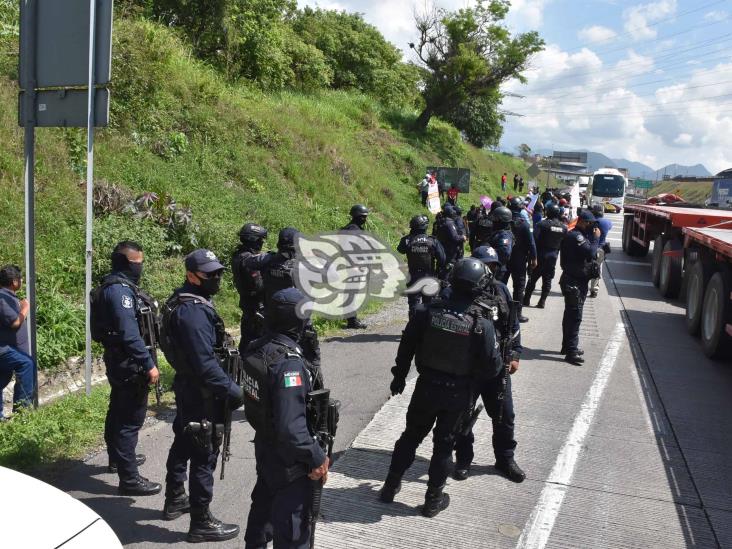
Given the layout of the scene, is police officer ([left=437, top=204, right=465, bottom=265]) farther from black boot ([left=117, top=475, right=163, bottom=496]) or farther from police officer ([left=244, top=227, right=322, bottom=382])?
black boot ([left=117, top=475, right=163, bottom=496])

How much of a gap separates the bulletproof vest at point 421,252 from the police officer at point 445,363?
392cm

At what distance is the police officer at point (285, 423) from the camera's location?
2982 mm

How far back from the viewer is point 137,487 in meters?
4.28

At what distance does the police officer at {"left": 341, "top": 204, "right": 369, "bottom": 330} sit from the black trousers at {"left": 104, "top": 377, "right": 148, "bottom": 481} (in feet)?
15.5

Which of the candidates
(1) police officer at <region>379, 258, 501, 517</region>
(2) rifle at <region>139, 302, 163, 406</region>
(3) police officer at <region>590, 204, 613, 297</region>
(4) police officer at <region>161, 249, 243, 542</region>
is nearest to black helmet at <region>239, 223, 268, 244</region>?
(2) rifle at <region>139, 302, 163, 406</region>

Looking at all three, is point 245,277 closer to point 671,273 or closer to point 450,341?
point 450,341

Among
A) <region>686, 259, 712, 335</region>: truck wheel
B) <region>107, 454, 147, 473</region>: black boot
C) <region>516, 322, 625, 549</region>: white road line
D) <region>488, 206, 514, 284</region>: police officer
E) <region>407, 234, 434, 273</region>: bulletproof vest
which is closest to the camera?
<region>516, 322, 625, 549</region>: white road line

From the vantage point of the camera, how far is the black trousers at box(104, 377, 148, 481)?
425 centimetres

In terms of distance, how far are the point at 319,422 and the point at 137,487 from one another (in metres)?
1.85

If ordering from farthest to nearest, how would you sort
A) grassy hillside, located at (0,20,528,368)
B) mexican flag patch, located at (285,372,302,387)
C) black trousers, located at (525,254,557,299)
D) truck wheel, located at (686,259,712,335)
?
black trousers, located at (525,254,557,299), truck wheel, located at (686,259,712,335), grassy hillside, located at (0,20,528,368), mexican flag patch, located at (285,372,302,387)

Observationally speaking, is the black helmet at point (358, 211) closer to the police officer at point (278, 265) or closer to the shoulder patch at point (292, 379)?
the police officer at point (278, 265)

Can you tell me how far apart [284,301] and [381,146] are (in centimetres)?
2111

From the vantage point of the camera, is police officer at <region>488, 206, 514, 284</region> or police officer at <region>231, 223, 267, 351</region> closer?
police officer at <region>231, 223, 267, 351</region>

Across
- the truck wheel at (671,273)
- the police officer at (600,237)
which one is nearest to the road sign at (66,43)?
the police officer at (600,237)
